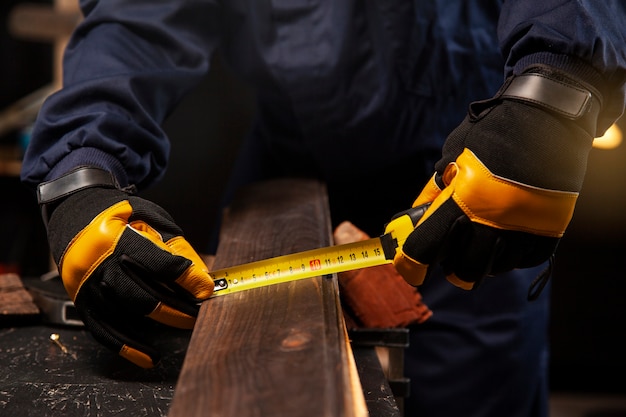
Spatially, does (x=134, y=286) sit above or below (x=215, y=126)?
above

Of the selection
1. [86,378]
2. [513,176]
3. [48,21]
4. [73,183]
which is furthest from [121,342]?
[48,21]

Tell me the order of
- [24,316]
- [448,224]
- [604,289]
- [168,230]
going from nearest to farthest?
[448,224]
[168,230]
[24,316]
[604,289]

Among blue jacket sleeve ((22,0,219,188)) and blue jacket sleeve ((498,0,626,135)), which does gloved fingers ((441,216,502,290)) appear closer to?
blue jacket sleeve ((498,0,626,135))

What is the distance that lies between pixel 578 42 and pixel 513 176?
201 millimetres

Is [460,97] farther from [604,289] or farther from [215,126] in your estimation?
[604,289]

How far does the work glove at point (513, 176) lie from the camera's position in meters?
1.04

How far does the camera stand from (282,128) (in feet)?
5.52

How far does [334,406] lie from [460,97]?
0.90 m

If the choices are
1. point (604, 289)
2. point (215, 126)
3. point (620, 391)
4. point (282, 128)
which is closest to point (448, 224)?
point (282, 128)

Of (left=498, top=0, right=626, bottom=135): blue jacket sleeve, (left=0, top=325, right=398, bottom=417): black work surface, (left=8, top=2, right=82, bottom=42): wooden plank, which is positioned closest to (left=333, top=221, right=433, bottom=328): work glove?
(left=0, top=325, right=398, bottom=417): black work surface

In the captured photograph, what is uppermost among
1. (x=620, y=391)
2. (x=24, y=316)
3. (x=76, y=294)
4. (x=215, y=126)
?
(x=76, y=294)

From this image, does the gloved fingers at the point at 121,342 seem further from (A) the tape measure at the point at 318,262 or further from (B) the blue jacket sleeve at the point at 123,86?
(B) the blue jacket sleeve at the point at 123,86

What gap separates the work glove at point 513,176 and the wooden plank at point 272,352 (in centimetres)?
17

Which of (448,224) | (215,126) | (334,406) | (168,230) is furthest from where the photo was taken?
(215,126)
